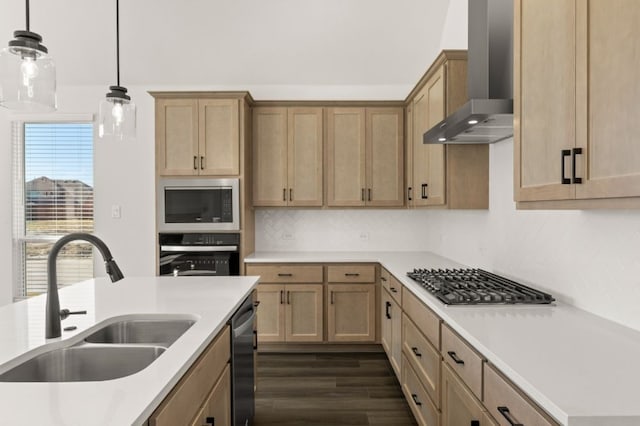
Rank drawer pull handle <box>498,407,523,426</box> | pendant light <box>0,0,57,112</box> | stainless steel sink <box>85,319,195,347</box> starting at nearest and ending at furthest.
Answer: drawer pull handle <box>498,407,523,426</box> → pendant light <box>0,0,57,112</box> → stainless steel sink <box>85,319,195,347</box>

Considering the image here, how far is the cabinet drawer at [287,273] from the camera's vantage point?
377 cm

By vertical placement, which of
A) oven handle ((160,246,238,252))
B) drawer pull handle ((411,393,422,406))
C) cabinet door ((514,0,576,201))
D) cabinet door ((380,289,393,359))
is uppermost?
cabinet door ((514,0,576,201))

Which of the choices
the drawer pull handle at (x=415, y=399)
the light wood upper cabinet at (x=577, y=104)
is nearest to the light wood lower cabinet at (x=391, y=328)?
the drawer pull handle at (x=415, y=399)

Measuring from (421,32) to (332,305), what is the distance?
8.98ft

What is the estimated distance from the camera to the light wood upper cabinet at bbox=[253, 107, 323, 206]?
13.3 ft

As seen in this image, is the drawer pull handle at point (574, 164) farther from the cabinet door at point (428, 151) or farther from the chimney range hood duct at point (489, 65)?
the cabinet door at point (428, 151)

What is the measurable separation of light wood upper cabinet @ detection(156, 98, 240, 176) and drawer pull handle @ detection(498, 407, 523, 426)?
9.93 ft

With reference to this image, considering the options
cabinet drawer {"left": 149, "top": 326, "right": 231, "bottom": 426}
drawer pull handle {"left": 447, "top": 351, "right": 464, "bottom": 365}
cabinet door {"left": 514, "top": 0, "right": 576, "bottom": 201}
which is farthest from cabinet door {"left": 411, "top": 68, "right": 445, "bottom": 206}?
cabinet drawer {"left": 149, "top": 326, "right": 231, "bottom": 426}

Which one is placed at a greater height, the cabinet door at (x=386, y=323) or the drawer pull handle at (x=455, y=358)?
the drawer pull handle at (x=455, y=358)

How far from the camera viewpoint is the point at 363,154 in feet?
13.3

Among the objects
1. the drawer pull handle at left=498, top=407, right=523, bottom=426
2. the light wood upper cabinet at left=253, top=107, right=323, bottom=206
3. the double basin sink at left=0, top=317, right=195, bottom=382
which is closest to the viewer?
the drawer pull handle at left=498, top=407, right=523, bottom=426

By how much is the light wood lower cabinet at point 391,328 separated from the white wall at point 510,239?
695mm

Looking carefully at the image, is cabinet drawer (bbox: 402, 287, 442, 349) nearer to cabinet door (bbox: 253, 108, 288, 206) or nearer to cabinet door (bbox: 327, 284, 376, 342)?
cabinet door (bbox: 327, 284, 376, 342)

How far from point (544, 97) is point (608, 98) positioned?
14.3 inches
